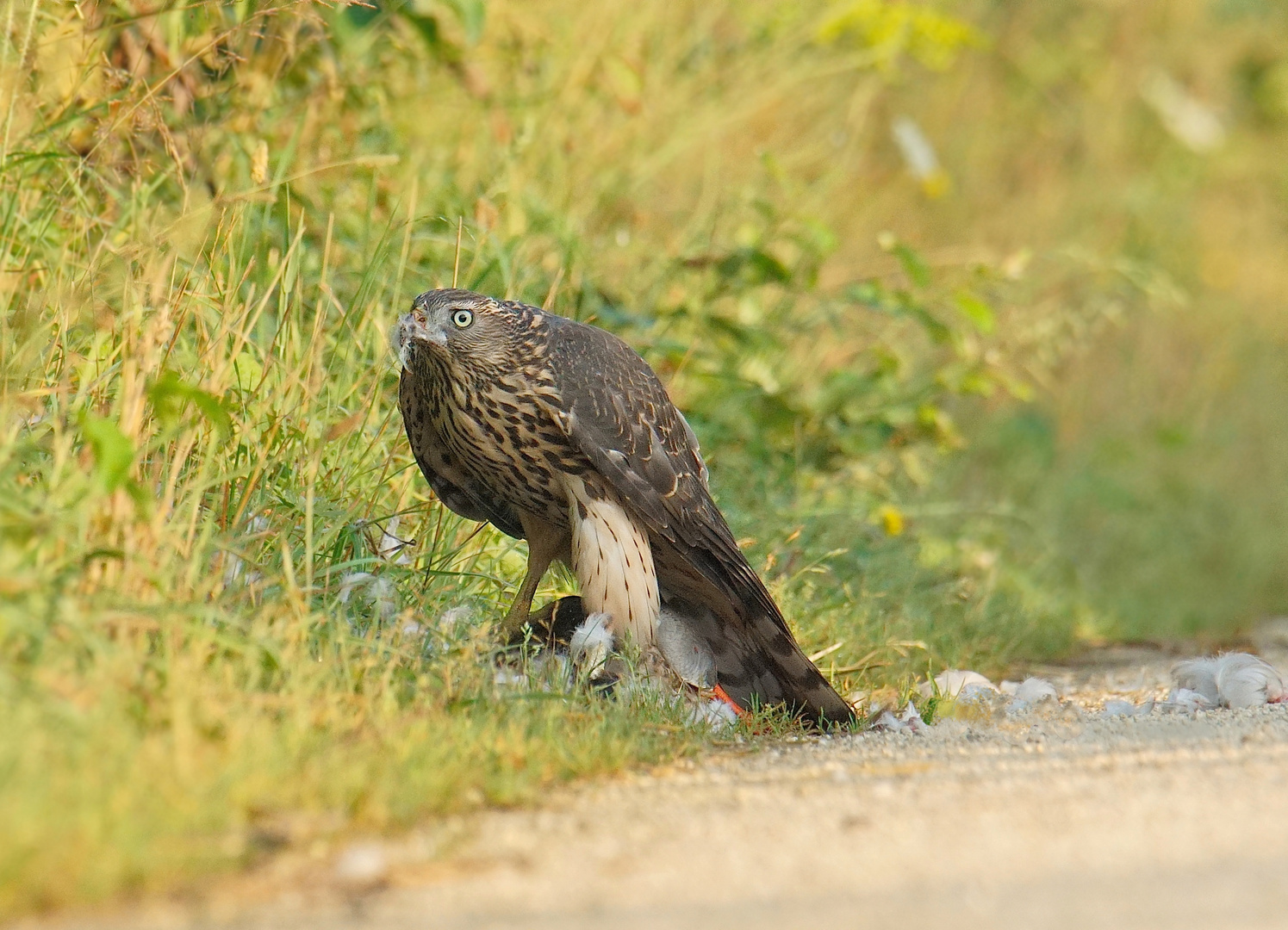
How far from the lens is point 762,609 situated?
14.1 feet

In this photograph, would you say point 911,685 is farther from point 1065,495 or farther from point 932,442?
point 1065,495

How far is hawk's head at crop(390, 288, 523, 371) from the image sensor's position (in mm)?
4062

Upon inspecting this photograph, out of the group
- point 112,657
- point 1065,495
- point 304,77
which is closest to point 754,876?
point 112,657

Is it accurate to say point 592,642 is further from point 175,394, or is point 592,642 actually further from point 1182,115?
point 1182,115

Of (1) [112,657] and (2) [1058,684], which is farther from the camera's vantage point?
(2) [1058,684]

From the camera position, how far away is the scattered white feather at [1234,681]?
437 centimetres

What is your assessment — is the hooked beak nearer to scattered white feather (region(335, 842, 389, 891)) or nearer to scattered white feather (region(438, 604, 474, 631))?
scattered white feather (region(438, 604, 474, 631))

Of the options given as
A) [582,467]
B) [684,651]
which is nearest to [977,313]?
[684,651]

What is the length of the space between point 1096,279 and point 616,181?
4.40m

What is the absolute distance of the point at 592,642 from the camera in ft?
13.7

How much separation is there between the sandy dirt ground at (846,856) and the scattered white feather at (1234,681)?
1104mm

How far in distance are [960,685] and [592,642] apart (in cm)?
122

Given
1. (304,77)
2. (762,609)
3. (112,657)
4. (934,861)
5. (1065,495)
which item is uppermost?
(304,77)

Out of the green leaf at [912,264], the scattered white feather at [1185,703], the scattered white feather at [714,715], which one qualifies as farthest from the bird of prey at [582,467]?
the green leaf at [912,264]
